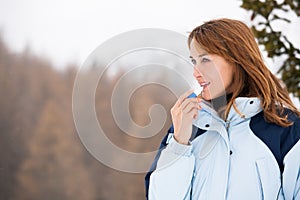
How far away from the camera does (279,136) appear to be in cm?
84

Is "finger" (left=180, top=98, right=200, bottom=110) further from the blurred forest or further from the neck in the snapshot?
the blurred forest

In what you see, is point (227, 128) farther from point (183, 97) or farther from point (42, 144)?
point (42, 144)

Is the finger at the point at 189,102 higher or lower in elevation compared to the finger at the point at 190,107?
higher

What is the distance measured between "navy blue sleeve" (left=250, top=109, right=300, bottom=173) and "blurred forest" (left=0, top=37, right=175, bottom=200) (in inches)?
200

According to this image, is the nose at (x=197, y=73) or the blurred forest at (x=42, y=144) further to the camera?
the blurred forest at (x=42, y=144)

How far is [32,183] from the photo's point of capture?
19.7ft

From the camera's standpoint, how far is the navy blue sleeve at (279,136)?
0.84 m

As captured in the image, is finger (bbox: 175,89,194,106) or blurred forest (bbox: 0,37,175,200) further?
blurred forest (bbox: 0,37,175,200)

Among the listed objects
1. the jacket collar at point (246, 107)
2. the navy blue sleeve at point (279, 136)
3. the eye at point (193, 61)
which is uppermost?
the eye at point (193, 61)

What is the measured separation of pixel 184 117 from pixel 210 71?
0.08 meters

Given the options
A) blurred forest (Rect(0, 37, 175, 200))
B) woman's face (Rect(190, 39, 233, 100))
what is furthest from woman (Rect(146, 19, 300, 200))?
blurred forest (Rect(0, 37, 175, 200))

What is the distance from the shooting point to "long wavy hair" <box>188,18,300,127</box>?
87cm

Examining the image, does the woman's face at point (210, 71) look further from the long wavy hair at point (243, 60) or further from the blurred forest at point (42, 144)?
the blurred forest at point (42, 144)

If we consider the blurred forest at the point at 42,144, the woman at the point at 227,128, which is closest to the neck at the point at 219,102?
the woman at the point at 227,128
